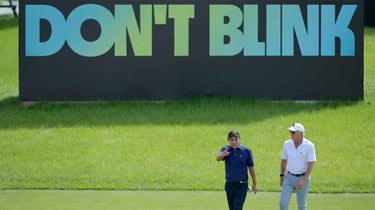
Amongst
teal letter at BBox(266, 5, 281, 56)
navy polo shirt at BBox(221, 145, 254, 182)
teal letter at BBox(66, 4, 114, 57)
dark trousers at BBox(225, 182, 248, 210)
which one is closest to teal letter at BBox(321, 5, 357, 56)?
teal letter at BBox(266, 5, 281, 56)

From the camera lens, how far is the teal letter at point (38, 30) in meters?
29.9

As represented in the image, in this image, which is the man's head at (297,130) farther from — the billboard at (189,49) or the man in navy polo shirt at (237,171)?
the billboard at (189,49)

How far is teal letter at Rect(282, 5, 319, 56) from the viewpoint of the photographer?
29.8 m

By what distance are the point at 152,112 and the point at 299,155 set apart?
38.2 feet

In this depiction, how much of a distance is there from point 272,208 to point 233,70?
996 centimetres

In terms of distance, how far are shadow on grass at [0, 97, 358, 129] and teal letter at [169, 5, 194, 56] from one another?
1.45 m

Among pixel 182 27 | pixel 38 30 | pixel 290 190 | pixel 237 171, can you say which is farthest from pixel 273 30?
pixel 237 171

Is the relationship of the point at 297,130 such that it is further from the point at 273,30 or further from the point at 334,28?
the point at 334,28

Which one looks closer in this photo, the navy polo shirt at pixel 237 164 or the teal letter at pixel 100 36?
the navy polo shirt at pixel 237 164

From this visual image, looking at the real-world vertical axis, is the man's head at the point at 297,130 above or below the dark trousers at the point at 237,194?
above

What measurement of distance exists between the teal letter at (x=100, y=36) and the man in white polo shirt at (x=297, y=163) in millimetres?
13056

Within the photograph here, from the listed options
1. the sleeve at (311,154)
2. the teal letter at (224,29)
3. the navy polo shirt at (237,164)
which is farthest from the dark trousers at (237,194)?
the teal letter at (224,29)

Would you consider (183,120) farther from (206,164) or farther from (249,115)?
(206,164)

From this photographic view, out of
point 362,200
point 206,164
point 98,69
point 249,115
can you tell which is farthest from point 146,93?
point 362,200
